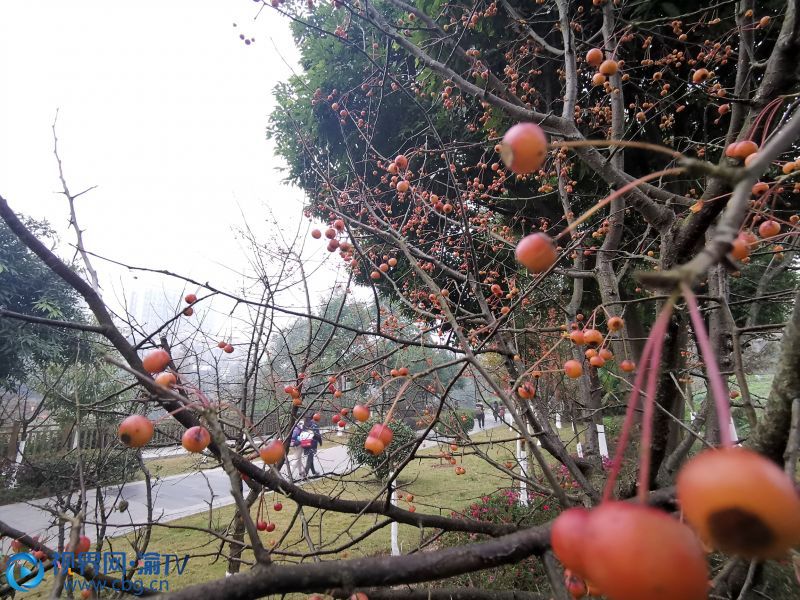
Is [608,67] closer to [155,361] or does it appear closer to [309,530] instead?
[155,361]

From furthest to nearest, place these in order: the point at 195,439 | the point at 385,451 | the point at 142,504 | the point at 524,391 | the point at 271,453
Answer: the point at 142,504
the point at 385,451
the point at 524,391
the point at 271,453
the point at 195,439

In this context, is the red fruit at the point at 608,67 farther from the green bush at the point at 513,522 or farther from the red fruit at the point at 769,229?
the green bush at the point at 513,522

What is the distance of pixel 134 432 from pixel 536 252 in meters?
1.18

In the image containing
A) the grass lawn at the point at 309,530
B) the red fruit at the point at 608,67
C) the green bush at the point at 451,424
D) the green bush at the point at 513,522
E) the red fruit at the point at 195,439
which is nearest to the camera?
the red fruit at the point at 195,439

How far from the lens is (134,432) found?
3.74 ft

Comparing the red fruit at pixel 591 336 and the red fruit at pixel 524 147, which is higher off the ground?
the red fruit at pixel 524 147

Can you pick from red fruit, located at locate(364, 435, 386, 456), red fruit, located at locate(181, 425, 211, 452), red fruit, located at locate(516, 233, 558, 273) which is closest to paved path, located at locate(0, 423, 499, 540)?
red fruit, located at locate(364, 435, 386, 456)

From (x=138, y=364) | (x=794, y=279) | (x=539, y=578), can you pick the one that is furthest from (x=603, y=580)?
(x=794, y=279)

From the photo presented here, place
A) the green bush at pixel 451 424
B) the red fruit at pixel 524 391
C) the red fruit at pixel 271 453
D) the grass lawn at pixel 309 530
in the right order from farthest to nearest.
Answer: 1. the grass lawn at pixel 309 530
2. the green bush at pixel 451 424
3. the red fruit at pixel 524 391
4. the red fruit at pixel 271 453

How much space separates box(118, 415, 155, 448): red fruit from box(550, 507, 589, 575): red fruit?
1.12 meters

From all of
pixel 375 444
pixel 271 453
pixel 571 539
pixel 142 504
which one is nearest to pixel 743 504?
pixel 571 539

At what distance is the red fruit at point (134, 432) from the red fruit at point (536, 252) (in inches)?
45.0

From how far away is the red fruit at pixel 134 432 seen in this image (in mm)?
1127

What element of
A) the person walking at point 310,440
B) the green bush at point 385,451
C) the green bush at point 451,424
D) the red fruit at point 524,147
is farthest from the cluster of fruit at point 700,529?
the person walking at point 310,440
